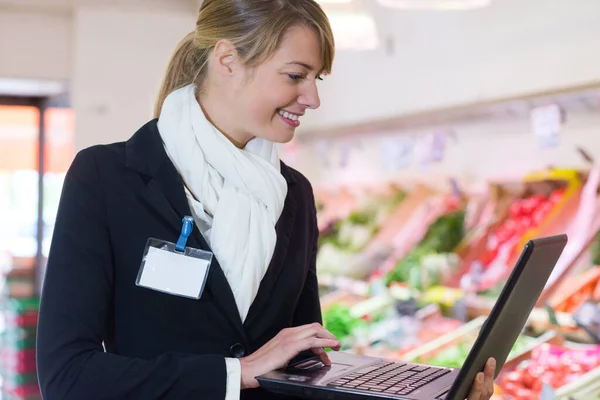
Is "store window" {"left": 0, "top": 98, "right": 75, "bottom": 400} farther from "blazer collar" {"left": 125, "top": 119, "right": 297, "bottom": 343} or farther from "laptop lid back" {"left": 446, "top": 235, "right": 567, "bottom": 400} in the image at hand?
"laptop lid back" {"left": 446, "top": 235, "right": 567, "bottom": 400}

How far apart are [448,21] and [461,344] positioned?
143 centimetres

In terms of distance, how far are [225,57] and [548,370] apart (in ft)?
5.37

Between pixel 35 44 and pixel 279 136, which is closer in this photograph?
pixel 279 136

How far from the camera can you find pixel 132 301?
134cm

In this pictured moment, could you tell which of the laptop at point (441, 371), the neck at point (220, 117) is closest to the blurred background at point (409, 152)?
the laptop at point (441, 371)

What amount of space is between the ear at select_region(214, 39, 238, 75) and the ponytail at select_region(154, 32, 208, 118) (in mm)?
62

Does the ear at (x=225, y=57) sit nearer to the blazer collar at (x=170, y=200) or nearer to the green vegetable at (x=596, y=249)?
the blazer collar at (x=170, y=200)

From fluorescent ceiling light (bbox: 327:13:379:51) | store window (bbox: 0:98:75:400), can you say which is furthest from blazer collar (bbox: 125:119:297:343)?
store window (bbox: 0:98:75:400)

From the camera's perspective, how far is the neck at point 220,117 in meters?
1.48

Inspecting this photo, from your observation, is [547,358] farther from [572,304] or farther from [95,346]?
[95,346]

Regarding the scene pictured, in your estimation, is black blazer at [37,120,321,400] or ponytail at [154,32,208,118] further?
ponytail at [154,32,208,118]

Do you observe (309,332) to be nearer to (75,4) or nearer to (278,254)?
(278,254)

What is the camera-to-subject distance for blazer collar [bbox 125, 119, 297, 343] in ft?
4.45

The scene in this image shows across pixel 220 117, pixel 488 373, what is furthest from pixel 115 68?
pixel 488 373
